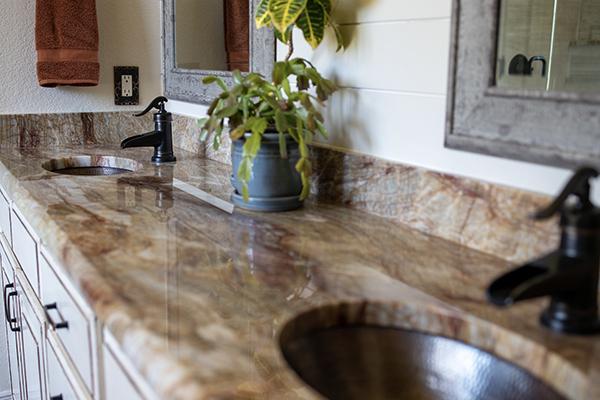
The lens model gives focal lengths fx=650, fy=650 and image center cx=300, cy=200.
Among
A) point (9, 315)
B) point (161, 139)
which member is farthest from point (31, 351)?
point (161, 139)

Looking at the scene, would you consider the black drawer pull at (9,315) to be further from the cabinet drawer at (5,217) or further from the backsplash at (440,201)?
the backsplash at (440,201)

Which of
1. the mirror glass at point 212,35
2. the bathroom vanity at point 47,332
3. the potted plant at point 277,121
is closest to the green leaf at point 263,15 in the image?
the potted plant at point 277,121

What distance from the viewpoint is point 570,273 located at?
68cm

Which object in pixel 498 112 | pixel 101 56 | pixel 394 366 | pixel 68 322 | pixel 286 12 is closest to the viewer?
pixel 394 366

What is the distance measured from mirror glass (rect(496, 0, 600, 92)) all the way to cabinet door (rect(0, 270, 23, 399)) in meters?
1.28

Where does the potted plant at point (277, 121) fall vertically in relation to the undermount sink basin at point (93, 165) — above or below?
above

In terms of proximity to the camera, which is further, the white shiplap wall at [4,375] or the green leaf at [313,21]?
the white shiplap wall at [4,375]

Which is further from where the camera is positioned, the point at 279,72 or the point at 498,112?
the point at 279,72

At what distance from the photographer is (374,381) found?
80 centimetres

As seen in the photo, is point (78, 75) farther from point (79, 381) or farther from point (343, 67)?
point (79, 381)

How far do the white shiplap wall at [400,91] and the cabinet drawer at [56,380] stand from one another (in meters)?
0.68

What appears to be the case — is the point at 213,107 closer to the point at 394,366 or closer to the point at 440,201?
the point at 440,201

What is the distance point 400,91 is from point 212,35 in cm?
81

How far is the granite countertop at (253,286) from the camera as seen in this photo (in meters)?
0.65
